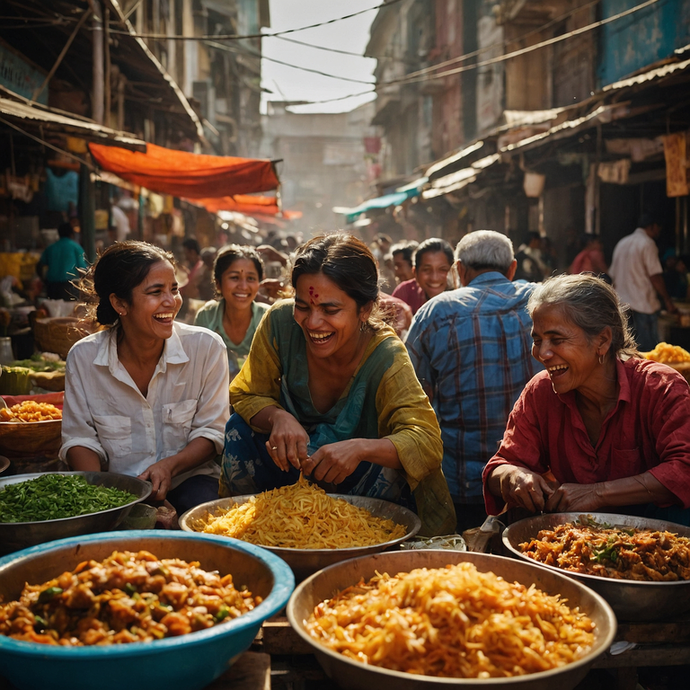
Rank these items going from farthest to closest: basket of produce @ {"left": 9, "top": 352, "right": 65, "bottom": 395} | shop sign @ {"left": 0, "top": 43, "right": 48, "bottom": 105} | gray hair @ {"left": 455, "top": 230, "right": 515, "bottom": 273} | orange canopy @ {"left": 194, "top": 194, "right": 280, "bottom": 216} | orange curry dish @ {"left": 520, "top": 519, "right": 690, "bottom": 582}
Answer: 1. orange canopy @ {"left": 194, "top": 194, "right": 280, "bottom": 216}
2. shop sign @ {"left": 0, "top": 43, "right": 48, "bottom": 105}
3. basket of produce @ {"left": 9, "top": 352, "right": 65, "bottom": 395}
4. gray hair @ {"left": 455, "top": 230, "right": 515, "bottom": 273}
5. orange curry dish @ {"left": 520, "top": 519, "right": 690, "bottom": 582}

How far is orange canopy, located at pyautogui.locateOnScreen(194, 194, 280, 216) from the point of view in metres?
15.9

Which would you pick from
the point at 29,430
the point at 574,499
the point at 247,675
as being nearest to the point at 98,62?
the point at 29,430

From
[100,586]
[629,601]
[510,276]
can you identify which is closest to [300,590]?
[100,586]

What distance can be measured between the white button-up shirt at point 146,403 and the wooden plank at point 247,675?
1.69 meters

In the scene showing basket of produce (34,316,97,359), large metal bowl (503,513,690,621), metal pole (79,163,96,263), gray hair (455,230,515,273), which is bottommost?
large metal bowl (503,513,690,621)

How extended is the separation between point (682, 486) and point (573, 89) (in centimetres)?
1453

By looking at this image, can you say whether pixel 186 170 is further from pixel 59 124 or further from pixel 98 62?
pixel 59 124

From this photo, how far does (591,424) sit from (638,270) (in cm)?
683

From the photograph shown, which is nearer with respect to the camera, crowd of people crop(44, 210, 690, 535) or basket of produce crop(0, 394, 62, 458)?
crowd of people crop(44, 210, 690, 535)

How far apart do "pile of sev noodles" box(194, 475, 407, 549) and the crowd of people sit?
0.42 ft

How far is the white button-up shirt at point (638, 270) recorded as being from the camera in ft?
29.1

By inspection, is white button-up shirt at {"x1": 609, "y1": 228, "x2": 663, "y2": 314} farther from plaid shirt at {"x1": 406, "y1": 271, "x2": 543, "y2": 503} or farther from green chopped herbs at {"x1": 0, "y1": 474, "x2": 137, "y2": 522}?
green chopped herbs at {"x1": 0, "y1": 474, "x2": 137, "y2": 522}

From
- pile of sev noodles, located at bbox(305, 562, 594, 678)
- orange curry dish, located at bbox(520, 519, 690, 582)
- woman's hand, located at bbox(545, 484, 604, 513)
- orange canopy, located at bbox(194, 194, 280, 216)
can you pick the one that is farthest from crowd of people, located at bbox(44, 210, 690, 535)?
orange canopy, located at bbox(194, 194, 280, 216)

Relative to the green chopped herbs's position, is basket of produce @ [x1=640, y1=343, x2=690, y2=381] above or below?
above
